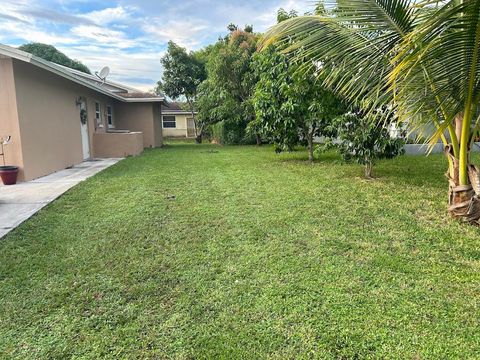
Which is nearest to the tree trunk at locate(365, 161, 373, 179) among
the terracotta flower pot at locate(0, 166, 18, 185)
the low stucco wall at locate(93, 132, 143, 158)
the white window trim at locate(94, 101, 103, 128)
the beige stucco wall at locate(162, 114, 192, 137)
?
the terracotta flower pot at locate(0, 166, 18, 185)

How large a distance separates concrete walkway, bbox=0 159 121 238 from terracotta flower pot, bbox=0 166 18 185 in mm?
161

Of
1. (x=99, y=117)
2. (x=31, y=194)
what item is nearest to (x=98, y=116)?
(x=99, y=117)

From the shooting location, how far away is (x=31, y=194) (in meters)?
6.79

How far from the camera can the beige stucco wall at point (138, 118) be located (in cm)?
1919

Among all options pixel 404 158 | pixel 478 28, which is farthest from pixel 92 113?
pixel 478 28

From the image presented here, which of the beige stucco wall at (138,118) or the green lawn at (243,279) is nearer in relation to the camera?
the green lawn at (243,279)

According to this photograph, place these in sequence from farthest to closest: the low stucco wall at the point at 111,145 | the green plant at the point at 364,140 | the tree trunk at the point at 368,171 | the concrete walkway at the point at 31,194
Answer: the low stucco wall at the point at 111,145
the tree trunk at the point at 368,171
the green plant at the point at 364,140
the concrete walkway at the point at 31,194

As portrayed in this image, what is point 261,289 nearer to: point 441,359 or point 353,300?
point 353,300

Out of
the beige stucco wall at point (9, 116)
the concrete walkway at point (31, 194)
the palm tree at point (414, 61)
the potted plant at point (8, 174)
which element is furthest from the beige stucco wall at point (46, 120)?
the palm tree at point (414, 61)

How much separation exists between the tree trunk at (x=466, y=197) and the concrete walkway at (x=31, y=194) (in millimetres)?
5965

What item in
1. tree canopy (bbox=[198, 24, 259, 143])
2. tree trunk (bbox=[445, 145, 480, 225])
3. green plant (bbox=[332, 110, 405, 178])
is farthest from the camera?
tree canopy (bbox=[198, 24, 259, 143])

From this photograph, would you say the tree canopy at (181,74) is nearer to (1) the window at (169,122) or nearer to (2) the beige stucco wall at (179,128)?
(2) the beige stucco wall at (179,128)

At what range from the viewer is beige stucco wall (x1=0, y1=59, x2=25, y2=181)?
777cm

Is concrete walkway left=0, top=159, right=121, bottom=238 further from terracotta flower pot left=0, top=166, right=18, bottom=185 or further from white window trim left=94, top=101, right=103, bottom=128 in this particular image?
white window trim left=94, top=101, right=103, bottom=128
